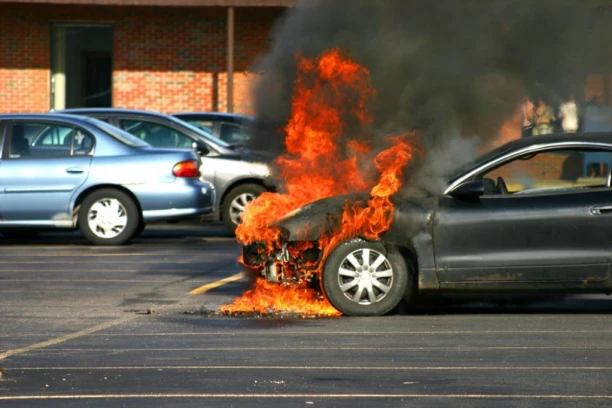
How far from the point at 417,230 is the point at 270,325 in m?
1.30

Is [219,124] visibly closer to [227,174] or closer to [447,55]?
[227,174]

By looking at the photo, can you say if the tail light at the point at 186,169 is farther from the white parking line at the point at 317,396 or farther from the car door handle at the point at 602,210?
the white parking line at the point at 317,396

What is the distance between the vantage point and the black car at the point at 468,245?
399 inches

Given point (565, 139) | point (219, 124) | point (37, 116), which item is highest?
point (219, 124)

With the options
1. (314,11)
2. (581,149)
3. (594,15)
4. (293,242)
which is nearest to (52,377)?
(293,242)

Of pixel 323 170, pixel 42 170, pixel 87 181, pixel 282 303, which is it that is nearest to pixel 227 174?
pixel 87 181

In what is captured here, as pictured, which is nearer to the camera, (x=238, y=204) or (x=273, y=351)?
(x=273, y=351)

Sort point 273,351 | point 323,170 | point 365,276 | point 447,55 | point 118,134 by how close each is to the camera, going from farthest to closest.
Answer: point 118,134, point 447,55, point 323,170, point 365,276, point 273,351

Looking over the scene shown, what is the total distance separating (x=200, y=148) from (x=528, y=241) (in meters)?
9.21

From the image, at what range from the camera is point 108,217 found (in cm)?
1691

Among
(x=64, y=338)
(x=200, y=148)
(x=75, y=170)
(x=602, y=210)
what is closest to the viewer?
(x=64, y=338)

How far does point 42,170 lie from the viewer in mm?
16625

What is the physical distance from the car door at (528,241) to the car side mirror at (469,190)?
3.8 inches

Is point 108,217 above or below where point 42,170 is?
below
